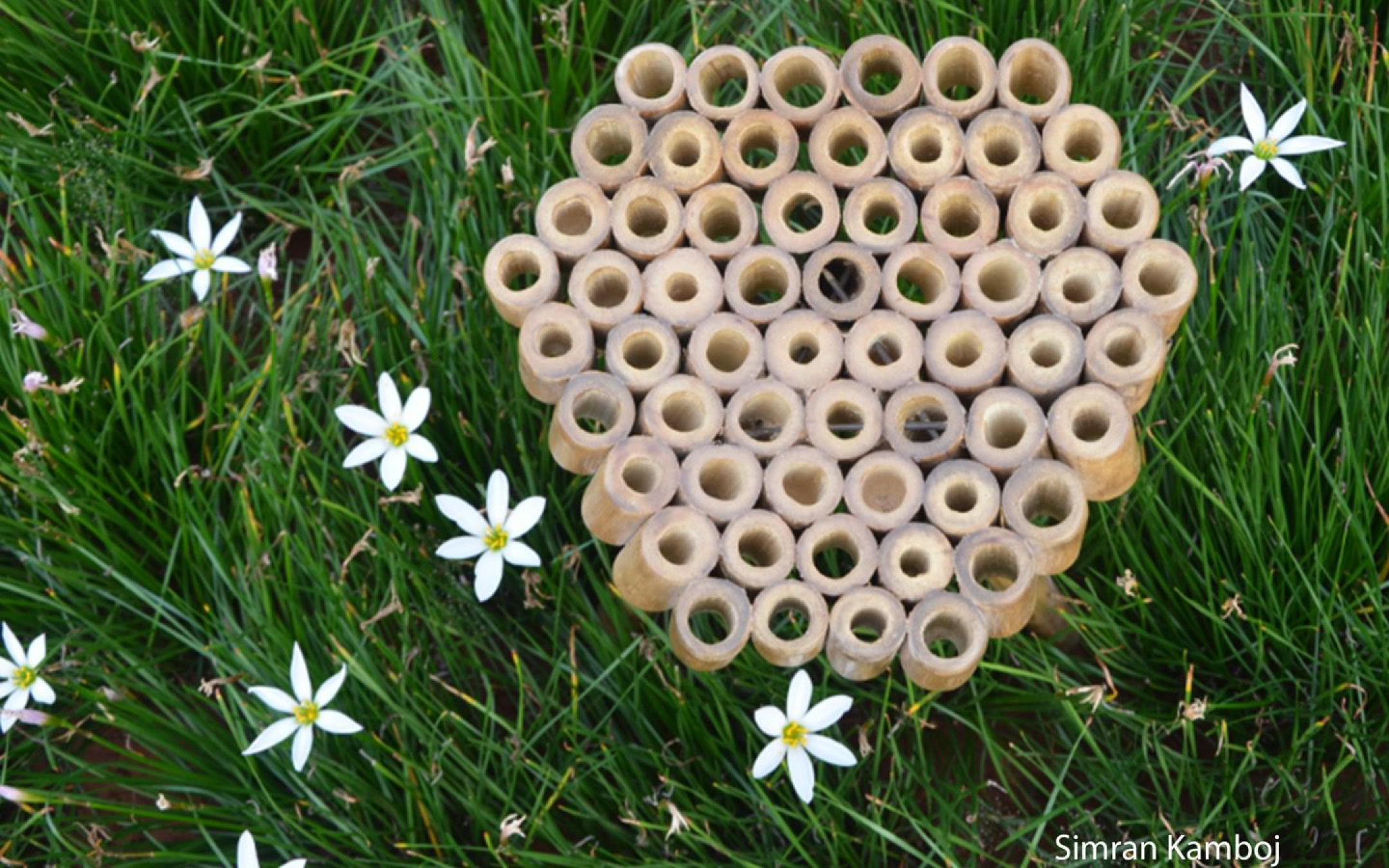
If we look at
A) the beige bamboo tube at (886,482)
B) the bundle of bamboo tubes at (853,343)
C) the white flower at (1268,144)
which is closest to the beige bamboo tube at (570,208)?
the bundle of bamboo tubes at (853,343)

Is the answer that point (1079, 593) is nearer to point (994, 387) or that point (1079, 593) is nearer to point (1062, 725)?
point (1062, 725)

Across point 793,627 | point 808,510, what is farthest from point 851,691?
point 808,510

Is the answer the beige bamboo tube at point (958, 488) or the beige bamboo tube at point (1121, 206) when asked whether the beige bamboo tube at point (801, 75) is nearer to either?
the beige bamboo tube at point (1121, 206)

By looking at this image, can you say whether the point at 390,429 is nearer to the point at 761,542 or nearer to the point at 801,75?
the point at 761,542

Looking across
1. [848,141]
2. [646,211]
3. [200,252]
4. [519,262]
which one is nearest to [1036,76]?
[848,141]

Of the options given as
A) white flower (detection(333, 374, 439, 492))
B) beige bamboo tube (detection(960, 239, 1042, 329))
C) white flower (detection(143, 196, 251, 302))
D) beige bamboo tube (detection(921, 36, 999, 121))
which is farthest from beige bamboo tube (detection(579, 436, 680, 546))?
white flower (detection(143, 196, 251, 302))

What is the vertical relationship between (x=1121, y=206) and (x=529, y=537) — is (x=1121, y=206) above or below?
above
